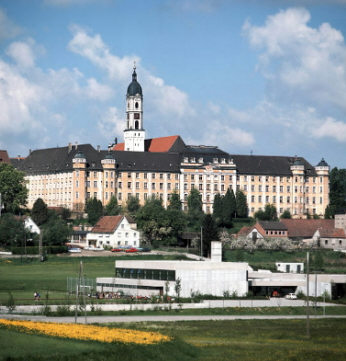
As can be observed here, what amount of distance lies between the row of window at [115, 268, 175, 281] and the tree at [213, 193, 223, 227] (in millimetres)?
73610

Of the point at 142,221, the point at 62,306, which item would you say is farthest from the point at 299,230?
the point at 62,306

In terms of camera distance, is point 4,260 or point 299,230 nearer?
point 4,260

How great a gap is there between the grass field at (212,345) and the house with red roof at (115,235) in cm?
8635

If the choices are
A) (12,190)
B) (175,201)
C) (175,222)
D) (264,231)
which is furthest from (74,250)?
(175,201)

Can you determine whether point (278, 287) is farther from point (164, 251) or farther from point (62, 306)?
point (164, 251)

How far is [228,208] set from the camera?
596ft

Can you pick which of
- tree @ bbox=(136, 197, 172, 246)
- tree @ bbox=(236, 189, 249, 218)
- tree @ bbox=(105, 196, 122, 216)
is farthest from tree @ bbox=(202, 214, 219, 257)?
tree @ bbox=(236, 189, 249, 218)

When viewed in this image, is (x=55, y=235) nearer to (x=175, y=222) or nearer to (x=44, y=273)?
(x=175, y=222)

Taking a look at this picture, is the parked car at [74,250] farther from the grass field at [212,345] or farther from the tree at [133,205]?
the grass field at [212,345]

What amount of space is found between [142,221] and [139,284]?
6696 cm

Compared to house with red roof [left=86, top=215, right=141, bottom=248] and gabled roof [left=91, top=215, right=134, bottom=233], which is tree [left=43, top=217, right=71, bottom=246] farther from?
gabled roof [left=91, top=215, right=134, bottom=233]

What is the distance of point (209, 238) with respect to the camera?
148 m

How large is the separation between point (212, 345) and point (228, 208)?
4871 inches

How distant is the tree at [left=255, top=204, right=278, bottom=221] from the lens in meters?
193
